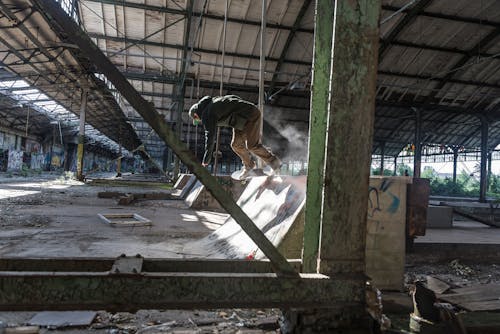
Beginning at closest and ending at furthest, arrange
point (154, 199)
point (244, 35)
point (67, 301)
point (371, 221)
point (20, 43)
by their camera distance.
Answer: point (67, 301), point (371, 221), point (154, 199), point (20, 43), point (244, 35)

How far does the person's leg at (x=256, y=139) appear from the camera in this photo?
520 cm

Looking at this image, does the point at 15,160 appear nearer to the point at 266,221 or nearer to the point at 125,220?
the point at 125,220

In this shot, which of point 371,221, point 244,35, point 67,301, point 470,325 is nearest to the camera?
point 67,301

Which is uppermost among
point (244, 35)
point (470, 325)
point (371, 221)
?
point (244, 35)

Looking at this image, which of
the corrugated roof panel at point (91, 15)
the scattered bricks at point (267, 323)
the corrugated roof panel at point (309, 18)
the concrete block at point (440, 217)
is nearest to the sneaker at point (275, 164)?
the scattered bricks at point (267, 323)

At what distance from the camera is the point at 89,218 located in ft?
19.8

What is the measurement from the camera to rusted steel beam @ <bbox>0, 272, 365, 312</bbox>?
4.50 feet

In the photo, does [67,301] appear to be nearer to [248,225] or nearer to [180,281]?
[180,281]

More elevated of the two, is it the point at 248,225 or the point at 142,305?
the point at 248,225

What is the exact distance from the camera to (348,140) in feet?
5.49

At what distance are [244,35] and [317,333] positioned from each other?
41.1 ft

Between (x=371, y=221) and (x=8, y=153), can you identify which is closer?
(x=371, y=221)

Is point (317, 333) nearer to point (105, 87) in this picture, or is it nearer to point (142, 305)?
point (142, 305)

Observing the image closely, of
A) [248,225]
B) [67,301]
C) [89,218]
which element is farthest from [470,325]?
[89,218]
